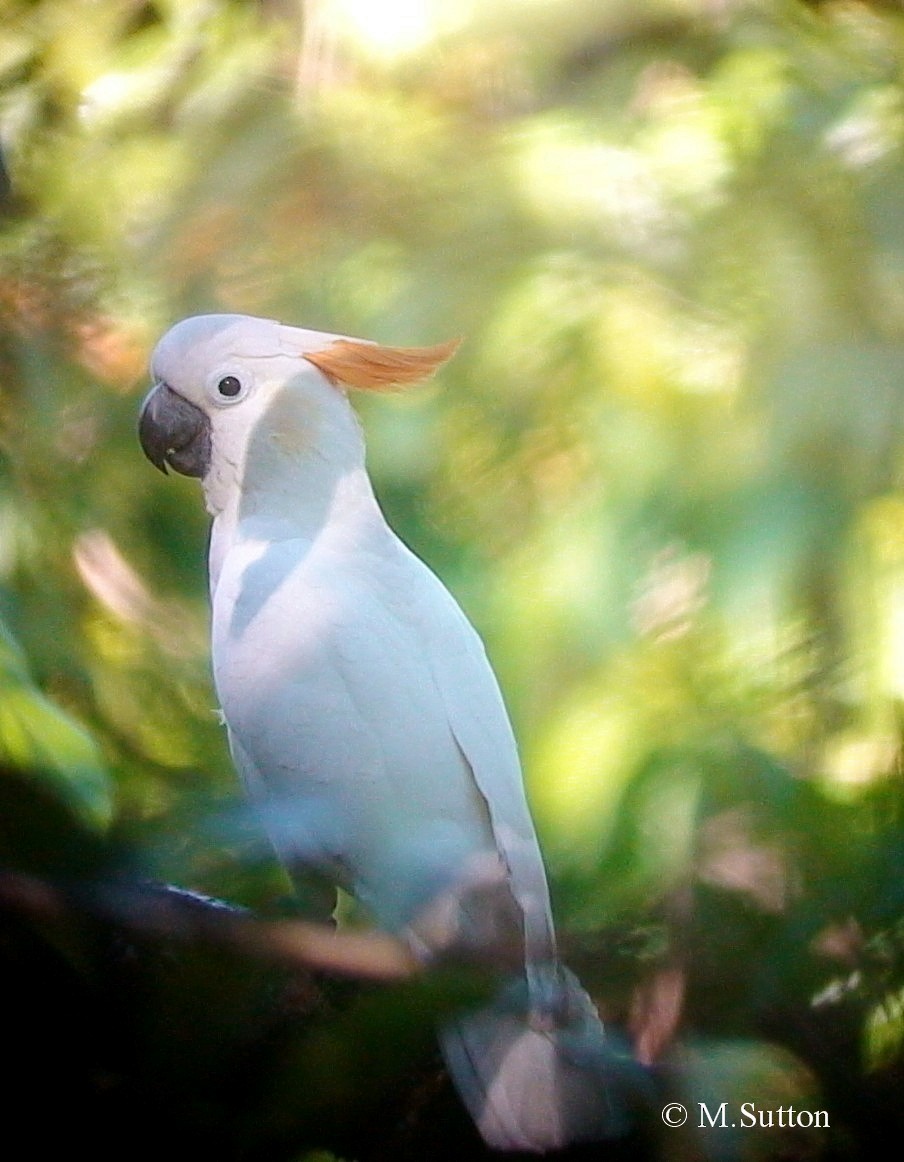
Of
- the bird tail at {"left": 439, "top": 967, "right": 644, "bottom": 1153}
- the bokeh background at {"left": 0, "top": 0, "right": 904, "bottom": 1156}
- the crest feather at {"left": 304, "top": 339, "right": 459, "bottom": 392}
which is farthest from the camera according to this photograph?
the crest feather at {"left": 304, "top": 339, "right": 459, "bottom": 392}

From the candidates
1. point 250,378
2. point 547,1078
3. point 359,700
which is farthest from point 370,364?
point 547,1078

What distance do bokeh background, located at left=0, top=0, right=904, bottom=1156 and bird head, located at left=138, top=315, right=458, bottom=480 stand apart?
0.03 m

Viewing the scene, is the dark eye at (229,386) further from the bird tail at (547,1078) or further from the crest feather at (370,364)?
the bird tail at (547,1078)

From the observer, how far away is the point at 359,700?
1.06 m

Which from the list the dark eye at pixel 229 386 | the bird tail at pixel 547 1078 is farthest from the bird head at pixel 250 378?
the bird tail at pixel 547 1078

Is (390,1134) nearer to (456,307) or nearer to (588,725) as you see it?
(588,725)

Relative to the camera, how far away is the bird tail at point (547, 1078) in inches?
33.4

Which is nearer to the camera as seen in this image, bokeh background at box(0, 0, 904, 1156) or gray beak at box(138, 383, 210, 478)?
bokeh background at box(0, 0, 904, 1156)

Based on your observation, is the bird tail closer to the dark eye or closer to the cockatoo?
the cockatoo

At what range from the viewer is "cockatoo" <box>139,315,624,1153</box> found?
2.90 feet

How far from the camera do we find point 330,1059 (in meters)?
0.69

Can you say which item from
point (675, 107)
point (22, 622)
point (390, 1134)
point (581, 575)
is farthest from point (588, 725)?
point (675, 107)

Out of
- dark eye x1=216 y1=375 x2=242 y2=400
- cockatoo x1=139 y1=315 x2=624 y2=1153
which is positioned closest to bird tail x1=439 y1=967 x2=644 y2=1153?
cockatoo x1=139 y1=315 x2=624 y2=1153

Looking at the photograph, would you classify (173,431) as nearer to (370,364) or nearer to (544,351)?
(370,364)
